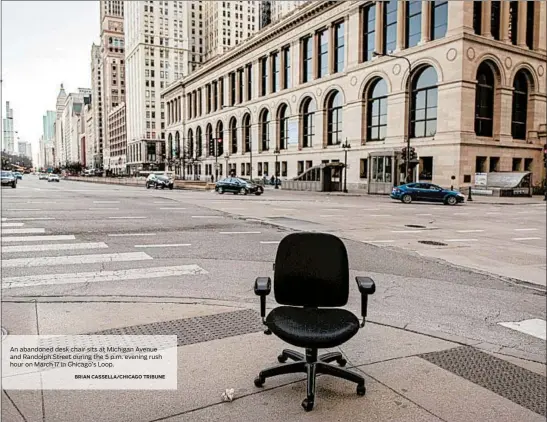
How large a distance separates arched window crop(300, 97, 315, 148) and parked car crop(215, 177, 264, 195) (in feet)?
72.6

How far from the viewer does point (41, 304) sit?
18.1 ft

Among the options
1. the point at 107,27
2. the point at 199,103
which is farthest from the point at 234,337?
the point at 107,27

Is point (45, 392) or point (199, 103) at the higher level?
point (199, 103)

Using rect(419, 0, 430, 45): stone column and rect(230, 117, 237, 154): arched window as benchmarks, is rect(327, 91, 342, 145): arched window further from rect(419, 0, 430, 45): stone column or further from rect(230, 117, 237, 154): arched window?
rect(230, 117, 237, 154): arched window

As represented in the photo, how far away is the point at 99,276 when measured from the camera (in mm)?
7047

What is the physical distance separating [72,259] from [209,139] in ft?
269

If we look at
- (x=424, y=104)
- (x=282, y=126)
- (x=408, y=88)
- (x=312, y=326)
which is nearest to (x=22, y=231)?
(x=312, y=326)

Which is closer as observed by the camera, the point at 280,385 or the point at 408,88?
the point at 280,385

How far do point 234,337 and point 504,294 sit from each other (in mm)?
4364

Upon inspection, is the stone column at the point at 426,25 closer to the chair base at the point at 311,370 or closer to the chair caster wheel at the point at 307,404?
the chair base at the point at 311,370

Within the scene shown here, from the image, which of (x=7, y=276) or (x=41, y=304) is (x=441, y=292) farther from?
(x=7, y=276)

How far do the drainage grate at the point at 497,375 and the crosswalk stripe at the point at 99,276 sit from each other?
4.26 metres

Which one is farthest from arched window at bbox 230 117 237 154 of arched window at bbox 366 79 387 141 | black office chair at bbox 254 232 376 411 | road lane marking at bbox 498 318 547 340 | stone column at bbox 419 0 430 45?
black office chair at bbox 254 232 376 411

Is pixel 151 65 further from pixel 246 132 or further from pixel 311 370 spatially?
pixel 311 370
